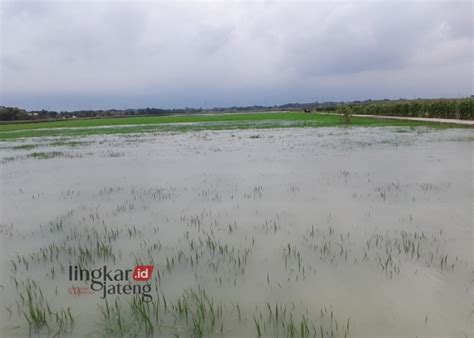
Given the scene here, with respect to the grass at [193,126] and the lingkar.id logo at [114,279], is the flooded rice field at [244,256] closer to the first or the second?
the lingkar.id logo at [114,279]

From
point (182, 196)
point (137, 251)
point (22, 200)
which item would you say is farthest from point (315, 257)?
point (22, 200)

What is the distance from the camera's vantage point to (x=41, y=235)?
5789 millimetres

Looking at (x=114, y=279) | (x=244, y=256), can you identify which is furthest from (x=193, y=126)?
(x=114, y=279)

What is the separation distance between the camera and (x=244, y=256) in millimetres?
4613

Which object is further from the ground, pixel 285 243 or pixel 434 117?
pixel 434 117

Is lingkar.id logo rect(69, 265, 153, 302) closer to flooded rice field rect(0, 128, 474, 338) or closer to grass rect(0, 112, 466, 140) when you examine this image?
flooded rice field rect(0, 128, 474, 338)

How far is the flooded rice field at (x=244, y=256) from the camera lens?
3.22 m

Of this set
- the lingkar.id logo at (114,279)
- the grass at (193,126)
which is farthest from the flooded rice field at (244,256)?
the grass at (193,126)

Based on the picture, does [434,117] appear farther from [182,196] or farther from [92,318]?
[92,318]

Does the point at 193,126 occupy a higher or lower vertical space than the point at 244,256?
higher

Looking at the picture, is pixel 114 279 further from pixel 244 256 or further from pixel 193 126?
pixel 193 126

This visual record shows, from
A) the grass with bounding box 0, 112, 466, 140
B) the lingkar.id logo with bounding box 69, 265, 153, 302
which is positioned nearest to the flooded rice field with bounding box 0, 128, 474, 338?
the lingkar.id logo with bounding box 69, 265, 153, 302

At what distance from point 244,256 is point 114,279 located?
69.7 inches

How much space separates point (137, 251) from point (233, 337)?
2460 millimetres
